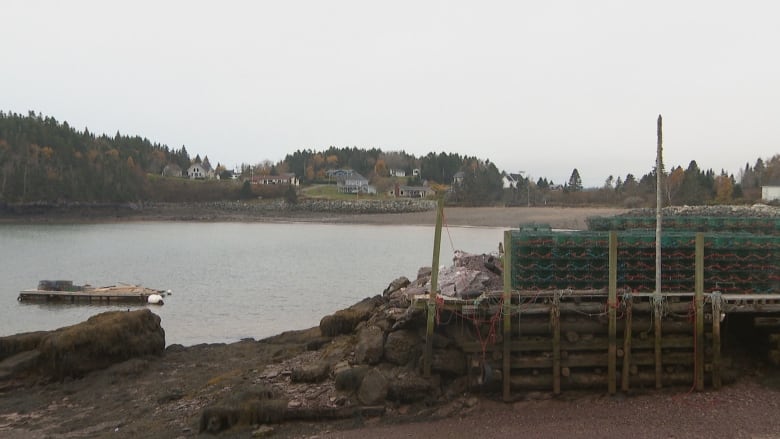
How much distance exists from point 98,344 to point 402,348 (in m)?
9.24

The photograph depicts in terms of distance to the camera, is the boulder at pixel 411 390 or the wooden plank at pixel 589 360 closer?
the boulder at pixel 411 390

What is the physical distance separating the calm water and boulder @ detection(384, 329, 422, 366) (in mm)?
6965

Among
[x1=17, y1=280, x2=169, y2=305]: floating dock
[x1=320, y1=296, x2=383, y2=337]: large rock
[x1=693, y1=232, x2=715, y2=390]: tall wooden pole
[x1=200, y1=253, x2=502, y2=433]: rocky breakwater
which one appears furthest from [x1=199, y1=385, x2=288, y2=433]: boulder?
[x1=17, y1=280, x2=169, y2=305]: floating dock

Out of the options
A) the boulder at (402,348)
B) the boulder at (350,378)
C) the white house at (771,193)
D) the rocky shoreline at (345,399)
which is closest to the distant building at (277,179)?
the white house at (771,193)

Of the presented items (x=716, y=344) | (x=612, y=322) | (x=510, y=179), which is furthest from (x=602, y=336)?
(x=510, y=179)

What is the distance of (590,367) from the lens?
11773mm

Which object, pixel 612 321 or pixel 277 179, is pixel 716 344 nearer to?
pixel 612 321

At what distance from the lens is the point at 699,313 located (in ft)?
38.2

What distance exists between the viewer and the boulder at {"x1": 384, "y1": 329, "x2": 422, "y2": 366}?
11914mm

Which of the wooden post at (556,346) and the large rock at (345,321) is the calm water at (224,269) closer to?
A: the large rock at (345,321)

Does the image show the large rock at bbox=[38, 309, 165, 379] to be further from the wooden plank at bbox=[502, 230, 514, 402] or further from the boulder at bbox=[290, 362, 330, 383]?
the wooden plank at bbox=[502, 230, 514, 402]

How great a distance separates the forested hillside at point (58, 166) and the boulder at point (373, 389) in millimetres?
116154

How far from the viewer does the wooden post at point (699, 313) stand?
11.6 meters

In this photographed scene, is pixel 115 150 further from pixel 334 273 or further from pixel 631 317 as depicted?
pixel 631 317
